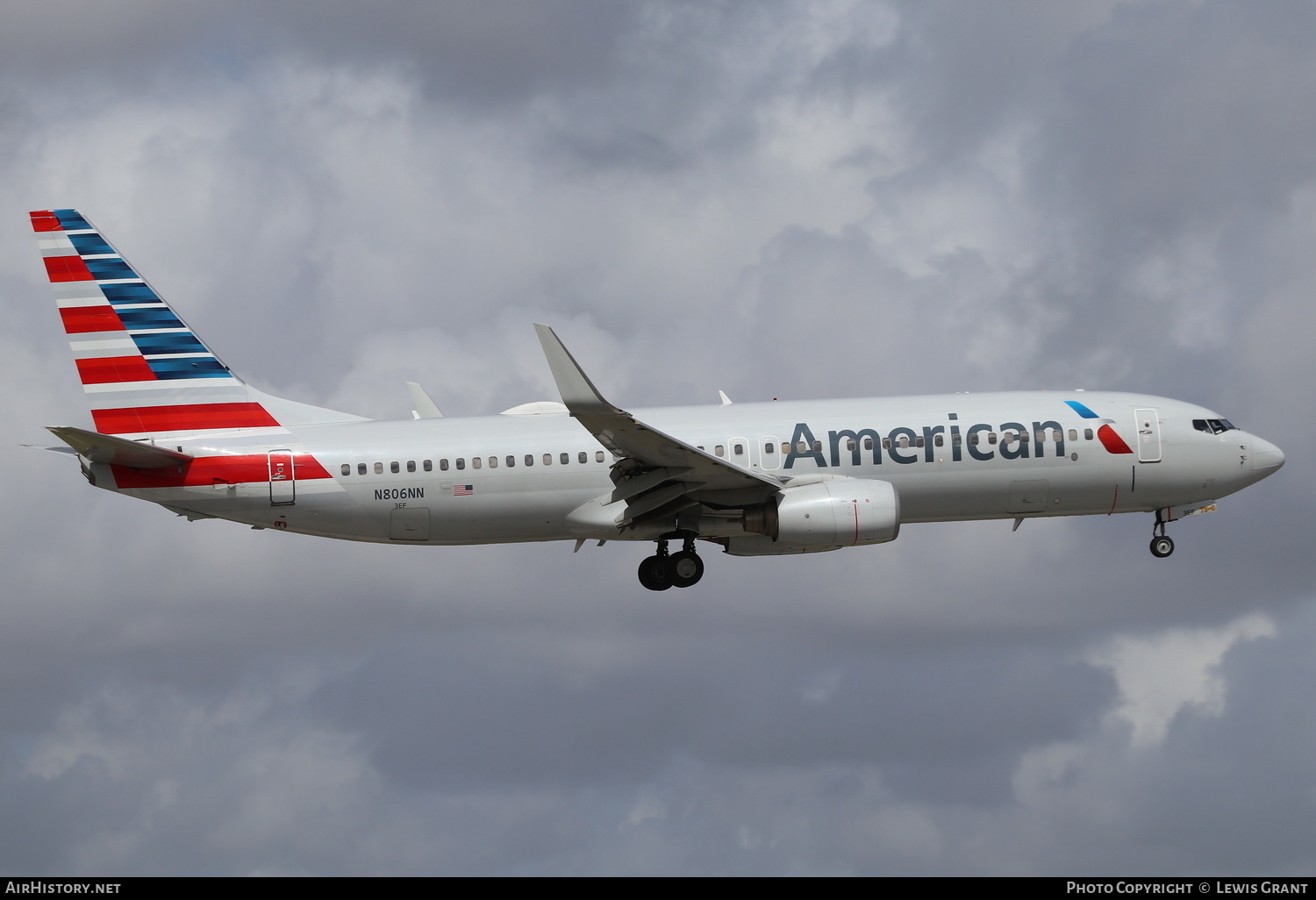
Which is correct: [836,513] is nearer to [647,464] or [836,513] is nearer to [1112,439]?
[647,464]

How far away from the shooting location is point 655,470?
1638 inches

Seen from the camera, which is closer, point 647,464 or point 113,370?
point 647,464

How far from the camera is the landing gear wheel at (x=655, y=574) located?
44000mm

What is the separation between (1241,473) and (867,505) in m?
12.8

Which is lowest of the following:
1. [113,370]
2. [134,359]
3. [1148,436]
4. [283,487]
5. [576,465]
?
[283,487]

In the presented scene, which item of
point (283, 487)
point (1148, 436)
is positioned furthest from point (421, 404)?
point (1148, 436)

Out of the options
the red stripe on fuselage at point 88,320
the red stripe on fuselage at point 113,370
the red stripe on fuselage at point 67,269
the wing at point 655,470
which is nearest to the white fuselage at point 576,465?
the wing at point 655,470

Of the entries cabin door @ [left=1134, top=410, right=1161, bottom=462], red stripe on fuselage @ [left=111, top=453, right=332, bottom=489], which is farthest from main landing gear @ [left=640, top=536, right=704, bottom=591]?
cabin door @ [left=1134, top=410, right=1161, bottom=462]

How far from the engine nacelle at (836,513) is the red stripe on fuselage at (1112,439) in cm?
682

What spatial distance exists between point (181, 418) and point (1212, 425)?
3106 cm

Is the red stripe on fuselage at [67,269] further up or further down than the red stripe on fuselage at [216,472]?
further up

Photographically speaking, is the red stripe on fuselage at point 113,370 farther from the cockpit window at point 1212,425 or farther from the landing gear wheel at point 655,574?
the cockpit window at point 1212,425

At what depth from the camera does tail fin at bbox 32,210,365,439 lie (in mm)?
44125
